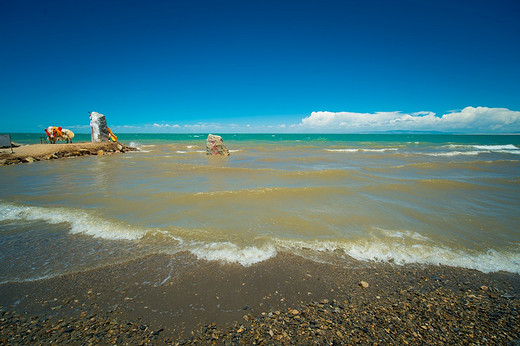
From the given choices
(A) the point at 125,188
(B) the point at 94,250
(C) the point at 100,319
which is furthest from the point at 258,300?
(A) the point at 125,188

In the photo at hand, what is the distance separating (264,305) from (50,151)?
22825 millimetres

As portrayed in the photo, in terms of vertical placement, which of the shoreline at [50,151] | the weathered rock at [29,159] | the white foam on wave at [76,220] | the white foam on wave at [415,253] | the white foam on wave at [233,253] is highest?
the shoreline at [50,151]

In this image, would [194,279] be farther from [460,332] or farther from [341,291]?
[460,332]

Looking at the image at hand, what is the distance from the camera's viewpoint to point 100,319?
2451mm

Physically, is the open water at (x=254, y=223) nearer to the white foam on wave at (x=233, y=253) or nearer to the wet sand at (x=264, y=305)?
the white foam on wave at (x=233, y=253)

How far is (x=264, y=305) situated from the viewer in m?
2.71

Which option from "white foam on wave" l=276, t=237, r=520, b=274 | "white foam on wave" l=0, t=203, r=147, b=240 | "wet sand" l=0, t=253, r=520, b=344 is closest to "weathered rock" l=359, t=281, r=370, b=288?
"wet sand" l=0, t=253, r=520, b=344

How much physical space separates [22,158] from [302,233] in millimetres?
19826

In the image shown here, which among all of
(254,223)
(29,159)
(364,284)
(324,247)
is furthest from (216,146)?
(364,284)

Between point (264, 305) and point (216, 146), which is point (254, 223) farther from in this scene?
point (216, 146)

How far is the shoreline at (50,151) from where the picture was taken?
14656 millimetres

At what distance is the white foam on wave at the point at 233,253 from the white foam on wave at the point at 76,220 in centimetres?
151

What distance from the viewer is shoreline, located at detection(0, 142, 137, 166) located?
1466cm

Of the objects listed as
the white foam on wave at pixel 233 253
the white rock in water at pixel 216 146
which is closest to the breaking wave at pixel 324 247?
the white foam on wave at pixel 233 253
